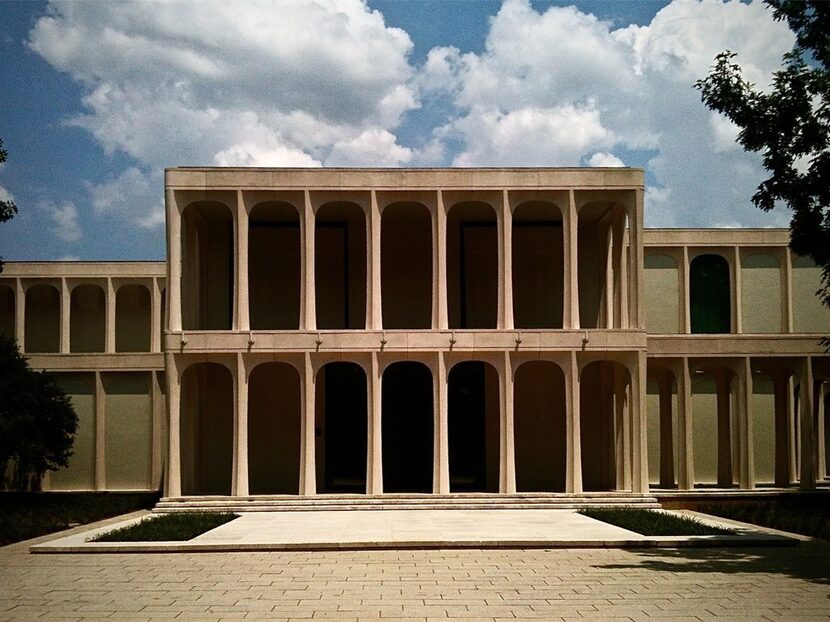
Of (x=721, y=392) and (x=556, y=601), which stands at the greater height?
(x=721, y=392)

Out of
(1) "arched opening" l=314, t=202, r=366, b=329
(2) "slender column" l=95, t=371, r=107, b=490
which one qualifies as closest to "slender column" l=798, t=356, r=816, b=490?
(1) "arched opening" l=314, t=202, r=366, b=329

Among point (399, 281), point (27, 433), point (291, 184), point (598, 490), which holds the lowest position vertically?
point (598, 490)

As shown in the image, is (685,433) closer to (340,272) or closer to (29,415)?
(340,272)

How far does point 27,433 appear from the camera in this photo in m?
32.6

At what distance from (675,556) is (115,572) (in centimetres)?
1059

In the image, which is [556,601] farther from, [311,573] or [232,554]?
[232,554]

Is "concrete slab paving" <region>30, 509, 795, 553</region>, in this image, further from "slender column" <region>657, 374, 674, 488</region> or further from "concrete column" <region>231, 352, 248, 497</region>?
"slender column" <region>657, 374, 674, 488</region>

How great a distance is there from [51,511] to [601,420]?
18549mm

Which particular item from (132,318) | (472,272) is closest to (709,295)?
(472,272)

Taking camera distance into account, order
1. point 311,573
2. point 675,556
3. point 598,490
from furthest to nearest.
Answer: point 598,490 < point 675,556 < point 311,573

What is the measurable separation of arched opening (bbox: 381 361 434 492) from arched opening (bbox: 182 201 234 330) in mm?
6284

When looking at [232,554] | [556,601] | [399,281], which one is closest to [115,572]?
[232,554]

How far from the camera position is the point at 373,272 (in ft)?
100

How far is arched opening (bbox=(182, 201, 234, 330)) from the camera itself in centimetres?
3338
